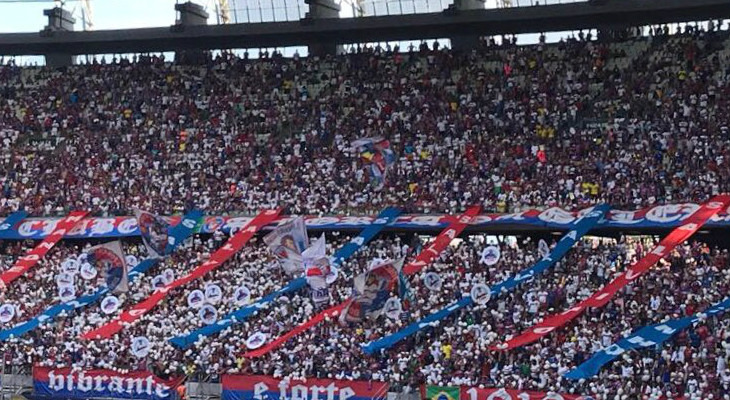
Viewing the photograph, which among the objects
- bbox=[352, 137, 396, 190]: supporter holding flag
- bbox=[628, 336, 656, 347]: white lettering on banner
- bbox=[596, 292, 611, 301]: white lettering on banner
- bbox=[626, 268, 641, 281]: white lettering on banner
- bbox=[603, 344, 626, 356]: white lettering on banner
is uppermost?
bbox=[352, 137, 396, 190]: supporter holding flag

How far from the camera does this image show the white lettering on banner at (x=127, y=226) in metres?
43.6

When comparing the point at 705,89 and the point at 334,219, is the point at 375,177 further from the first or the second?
the point at 705,89

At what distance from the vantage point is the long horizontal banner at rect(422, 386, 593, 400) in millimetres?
31109

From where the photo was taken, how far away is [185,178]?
148ft

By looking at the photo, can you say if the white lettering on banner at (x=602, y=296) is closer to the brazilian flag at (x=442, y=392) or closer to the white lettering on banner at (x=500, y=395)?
the white lettering on banner at (x=500, y=395)

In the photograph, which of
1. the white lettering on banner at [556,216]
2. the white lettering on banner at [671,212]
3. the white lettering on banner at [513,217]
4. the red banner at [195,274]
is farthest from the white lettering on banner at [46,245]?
the white lettering on banner at [671,212]

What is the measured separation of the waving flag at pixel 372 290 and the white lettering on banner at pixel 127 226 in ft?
37.8

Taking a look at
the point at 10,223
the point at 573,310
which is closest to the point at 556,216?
the point at 573,310

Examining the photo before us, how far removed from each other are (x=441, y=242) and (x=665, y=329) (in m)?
8.18

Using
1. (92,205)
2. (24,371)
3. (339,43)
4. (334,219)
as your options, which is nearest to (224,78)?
(339,43)

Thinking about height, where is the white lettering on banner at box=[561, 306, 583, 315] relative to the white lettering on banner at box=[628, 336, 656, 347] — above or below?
above

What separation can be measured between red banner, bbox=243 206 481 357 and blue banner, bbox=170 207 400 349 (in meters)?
1.71

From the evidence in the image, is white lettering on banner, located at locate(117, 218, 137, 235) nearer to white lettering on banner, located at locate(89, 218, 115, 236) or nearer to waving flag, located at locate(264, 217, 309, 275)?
white lettering on banner, located at locate(89, 218, 115, 236)

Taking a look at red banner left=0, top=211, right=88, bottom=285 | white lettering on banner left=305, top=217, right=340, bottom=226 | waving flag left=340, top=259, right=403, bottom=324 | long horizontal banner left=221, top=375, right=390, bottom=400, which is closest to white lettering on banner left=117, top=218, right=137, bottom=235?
red banner left=0, top=211, right=88, bottom=285
